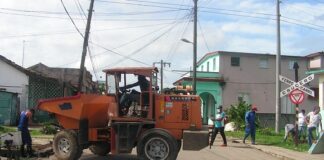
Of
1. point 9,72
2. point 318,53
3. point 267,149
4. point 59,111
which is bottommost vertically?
point 267,149

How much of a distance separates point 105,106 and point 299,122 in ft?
37.7

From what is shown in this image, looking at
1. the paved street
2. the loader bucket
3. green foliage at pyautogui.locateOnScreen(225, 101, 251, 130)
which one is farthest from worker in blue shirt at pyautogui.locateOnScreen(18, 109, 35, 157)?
green foliage at pyautogui.locateOnScreen(225, 101, 251, 130)

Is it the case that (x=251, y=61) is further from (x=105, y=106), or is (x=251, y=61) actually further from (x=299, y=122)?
(x=105, y=106)

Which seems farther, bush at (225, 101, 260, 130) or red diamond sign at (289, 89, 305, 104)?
bush at (225, 101, 260, 130)

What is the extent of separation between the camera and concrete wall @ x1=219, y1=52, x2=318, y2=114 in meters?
51.4

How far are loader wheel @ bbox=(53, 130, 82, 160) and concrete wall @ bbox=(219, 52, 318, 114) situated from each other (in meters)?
36.2

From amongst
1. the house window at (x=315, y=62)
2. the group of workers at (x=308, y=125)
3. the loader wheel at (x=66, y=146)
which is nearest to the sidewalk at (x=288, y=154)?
the group of workers at (x=308, y=125)

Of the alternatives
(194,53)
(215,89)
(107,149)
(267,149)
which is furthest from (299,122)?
(215,89)

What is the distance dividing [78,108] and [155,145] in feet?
8.17

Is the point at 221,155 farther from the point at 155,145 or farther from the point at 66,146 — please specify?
the point at 66,146

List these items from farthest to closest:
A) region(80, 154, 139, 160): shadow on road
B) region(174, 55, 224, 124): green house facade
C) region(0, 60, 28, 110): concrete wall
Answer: region(174, 55, 224, 124): green house facade
region(0, 60, 28, 110): concrete wall
region(80, 154, 139, 160): shadow on road

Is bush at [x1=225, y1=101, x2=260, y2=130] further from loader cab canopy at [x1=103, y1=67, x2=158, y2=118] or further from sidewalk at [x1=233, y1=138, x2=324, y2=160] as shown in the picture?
loader cab canopy at [x1=103, y1=67, x2=158, y2=118]

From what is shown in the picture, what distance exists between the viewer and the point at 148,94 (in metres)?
15.2

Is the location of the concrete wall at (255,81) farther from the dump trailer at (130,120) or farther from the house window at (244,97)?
the dump trailer at (130,120)
